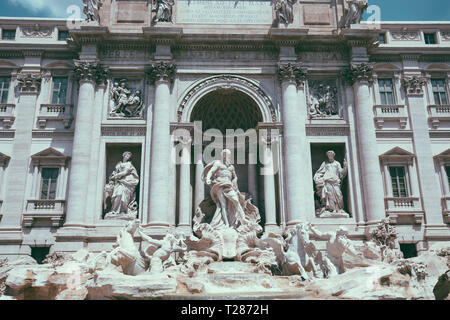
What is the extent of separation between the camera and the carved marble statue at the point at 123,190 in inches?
822

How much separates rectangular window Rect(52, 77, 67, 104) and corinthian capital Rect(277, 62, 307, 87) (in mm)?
12752

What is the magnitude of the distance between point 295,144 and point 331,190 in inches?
127

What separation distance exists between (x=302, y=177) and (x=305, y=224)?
4.54 metres

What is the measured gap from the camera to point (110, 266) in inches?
591

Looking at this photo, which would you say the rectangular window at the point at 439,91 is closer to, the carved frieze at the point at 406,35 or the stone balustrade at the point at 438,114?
the stone balustrade at the point at 438,114

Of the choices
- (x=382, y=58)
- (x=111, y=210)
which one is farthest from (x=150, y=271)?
(x=382, y=58)

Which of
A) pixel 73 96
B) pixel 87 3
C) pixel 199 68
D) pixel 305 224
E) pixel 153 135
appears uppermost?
pixel 87 3

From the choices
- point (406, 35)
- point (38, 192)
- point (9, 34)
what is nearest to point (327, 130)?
point (406, 35)

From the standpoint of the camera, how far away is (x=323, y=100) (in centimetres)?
2323

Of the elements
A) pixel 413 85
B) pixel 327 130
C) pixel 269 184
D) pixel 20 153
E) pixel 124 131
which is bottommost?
pixel 269 184

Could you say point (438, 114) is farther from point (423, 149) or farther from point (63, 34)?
point (63, 34)

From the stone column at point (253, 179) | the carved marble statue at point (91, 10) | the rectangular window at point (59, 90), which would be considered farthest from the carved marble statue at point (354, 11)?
the rectangular window at point (59, 90)

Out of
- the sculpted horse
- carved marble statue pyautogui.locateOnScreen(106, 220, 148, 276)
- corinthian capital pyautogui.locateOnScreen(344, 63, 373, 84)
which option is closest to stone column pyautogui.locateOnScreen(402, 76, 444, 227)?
corinthian capital pyautogui.locateOnScreen(344, 63, 373, 84)
